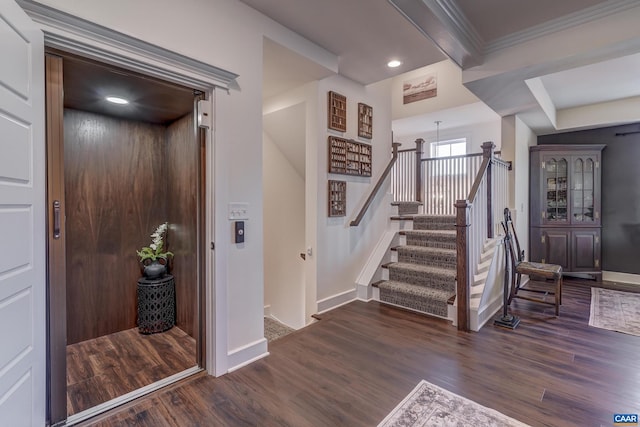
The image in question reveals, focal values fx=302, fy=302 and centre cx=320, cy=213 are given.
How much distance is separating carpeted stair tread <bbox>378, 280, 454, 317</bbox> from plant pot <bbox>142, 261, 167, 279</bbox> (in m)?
2.48

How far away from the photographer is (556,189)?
5094mm

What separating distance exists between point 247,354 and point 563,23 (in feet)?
13.1

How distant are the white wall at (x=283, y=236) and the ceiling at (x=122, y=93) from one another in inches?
68.4

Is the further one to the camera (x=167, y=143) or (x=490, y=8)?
(x=167, y=143)

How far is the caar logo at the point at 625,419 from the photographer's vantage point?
1703mm

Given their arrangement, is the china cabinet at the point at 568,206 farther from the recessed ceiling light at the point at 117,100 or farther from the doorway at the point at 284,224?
the recessed ceiling light at the point at 117,100

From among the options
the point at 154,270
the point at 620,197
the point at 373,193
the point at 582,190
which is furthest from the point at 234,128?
the point at 620,197

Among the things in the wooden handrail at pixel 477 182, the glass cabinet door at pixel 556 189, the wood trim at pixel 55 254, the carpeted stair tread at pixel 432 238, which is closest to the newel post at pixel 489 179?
the wooden handrail at pixel 477 182

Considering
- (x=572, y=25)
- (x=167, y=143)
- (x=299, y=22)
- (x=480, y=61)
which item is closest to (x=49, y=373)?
(x=167, y=143)

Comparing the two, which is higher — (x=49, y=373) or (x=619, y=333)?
(x=49, y=373)

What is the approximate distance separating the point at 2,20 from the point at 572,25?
3951 millimetres

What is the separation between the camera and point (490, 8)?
2588mm

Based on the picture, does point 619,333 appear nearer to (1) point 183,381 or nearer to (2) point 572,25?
(2) point 572,25

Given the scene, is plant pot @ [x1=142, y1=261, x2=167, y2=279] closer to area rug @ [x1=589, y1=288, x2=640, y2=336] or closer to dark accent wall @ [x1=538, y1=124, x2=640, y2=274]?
area rug @ [x1=589, y1=288, x2=640, y2=336]
